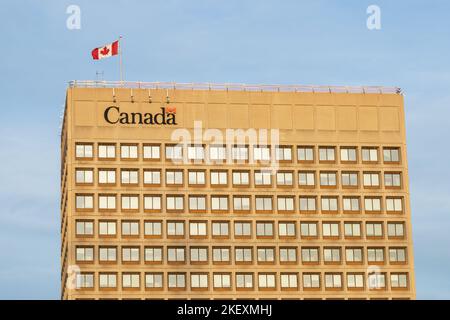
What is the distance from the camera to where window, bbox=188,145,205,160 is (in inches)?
7372

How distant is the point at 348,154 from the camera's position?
193 m

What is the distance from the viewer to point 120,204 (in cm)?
18400

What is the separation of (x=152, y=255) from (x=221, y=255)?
1171 centimetres

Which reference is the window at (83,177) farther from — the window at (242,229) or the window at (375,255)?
the window at (375,255)

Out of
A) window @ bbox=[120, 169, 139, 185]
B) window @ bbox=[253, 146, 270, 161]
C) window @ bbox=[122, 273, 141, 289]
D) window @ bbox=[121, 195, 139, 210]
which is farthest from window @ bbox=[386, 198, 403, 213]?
window @ bbox=[122, 273, 141, 289]

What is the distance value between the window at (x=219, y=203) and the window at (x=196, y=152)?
291 inches

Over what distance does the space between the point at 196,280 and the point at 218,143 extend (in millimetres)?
23998

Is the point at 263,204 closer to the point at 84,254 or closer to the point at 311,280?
the point at 311,280

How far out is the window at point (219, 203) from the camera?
186 meters

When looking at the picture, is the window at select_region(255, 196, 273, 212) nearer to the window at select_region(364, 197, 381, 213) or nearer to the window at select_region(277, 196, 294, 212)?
the window at select_region(277, 196, 294, 212)

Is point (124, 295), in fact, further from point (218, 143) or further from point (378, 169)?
point (378, 169)

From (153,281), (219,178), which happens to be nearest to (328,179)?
(219,178)
